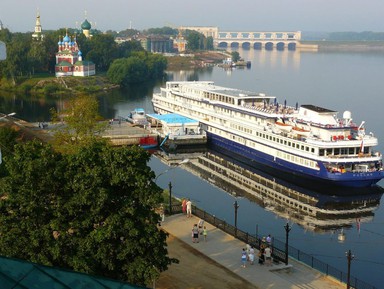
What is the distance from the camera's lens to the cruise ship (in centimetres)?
3934

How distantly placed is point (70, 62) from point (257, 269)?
86505 millimetres

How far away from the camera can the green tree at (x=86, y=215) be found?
52.8 ft

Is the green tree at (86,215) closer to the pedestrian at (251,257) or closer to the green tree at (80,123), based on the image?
the pedestrian at (251,257)

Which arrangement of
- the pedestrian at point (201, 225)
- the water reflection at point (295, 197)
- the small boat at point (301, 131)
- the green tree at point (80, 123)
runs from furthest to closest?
the small boat at point (301, 131) → the green tree at point (80, 123) → the water reflection at point (295, 197) → the pedestrian at point (201, 225)

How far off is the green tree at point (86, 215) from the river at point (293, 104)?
40.3 ft

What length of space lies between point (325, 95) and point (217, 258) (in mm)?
66108

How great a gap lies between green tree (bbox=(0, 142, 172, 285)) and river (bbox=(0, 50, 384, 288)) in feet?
40.3

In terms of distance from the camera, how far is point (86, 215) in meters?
17.1

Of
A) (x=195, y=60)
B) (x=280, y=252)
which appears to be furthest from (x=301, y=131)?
(x=195, y=60)

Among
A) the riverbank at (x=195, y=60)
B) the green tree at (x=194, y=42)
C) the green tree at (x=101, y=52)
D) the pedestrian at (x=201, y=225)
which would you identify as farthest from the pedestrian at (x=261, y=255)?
the green tree at (x=194, y=42)

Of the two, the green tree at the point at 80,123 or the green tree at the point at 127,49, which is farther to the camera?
the green tree at the point at 127,49

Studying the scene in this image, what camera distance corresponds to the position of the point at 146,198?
17469mm

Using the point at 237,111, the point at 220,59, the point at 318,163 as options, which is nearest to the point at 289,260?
the point at 318,163

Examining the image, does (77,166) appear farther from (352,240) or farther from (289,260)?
(352,240)
